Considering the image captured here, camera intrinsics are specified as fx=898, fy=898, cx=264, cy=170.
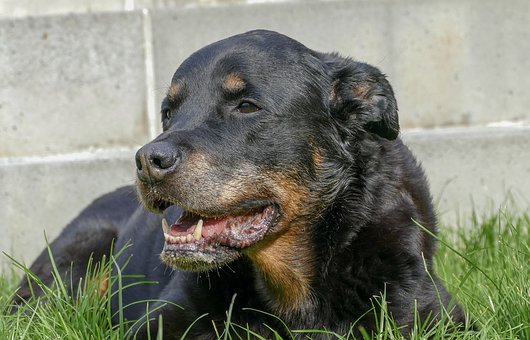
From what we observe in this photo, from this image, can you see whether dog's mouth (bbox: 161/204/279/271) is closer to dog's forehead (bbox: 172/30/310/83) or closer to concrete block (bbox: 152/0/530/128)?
dog's forehead (bbox: 172/30/310/83)

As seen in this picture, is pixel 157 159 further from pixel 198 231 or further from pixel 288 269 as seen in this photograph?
pixel 288 269

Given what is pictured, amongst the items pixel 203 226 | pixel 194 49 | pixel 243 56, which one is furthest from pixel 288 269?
pixel 194 49

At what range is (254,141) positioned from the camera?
3727mm

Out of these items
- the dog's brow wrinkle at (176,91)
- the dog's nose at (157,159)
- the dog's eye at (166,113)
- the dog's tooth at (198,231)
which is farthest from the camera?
the dog's eye at (166,113)

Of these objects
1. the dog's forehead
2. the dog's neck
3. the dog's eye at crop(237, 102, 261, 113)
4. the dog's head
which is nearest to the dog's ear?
the dog's head

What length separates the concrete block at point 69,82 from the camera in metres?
6.17

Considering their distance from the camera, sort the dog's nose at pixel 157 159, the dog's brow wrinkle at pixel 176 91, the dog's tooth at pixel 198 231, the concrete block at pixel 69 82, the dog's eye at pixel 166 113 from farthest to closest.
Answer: the concrete block at pixel 69 82, the dog's eye at pixel 166 113, the dog's brow wrinkle at pixel 176 91, the dog's tooth at pixel 198 231, the dog's nose at pixel 157 159

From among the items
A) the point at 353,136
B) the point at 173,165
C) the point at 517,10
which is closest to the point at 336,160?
the point at 353,136

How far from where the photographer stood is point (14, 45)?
619cm

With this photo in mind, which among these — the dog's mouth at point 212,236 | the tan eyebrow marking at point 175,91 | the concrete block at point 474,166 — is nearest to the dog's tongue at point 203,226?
the dog's mouth at point 212,236

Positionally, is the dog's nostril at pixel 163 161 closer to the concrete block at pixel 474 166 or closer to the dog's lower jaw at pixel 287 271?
the dog's lower jaw at pixel 287 271

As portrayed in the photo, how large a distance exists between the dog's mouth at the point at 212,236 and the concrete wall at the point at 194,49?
8.32 ft

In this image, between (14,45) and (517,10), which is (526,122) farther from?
(14,45)

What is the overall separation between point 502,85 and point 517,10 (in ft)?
1.73
